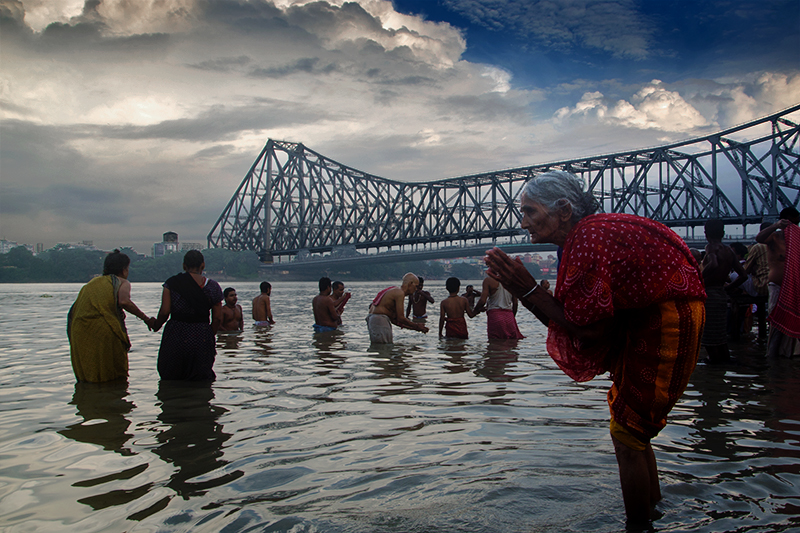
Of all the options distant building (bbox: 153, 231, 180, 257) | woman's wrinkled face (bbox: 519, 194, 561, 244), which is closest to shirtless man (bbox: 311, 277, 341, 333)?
woman's wrinkled face (bbox: 519, 194, 561, 244)

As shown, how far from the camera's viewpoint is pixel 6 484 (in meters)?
2.94

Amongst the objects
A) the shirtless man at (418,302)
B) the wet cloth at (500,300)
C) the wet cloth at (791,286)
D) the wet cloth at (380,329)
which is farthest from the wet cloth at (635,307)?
the shirtless man at (418,302)

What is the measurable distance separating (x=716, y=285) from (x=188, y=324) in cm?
582

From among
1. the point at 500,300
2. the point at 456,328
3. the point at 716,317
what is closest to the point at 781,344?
the point at 716,317

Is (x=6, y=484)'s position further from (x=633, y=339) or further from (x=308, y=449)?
(x=633, y=339)

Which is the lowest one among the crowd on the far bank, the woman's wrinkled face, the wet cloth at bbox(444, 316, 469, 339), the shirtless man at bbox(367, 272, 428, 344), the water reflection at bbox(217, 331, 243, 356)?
the water reflection at bbox(217, 331, 243, 356)

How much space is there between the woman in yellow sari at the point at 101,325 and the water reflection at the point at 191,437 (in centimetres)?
63

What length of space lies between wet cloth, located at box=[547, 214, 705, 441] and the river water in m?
0.63

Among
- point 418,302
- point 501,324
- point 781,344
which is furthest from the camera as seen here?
point 418,302

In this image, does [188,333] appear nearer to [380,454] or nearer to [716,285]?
[380,454]

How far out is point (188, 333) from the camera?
5383 mm

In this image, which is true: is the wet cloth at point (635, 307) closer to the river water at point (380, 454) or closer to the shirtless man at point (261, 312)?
the river water at point (380, 454)

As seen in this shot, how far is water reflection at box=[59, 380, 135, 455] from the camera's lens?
3744 millimetres

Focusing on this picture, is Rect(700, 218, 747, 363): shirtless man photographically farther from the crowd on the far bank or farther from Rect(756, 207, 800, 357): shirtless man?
the crowd on the far bank
